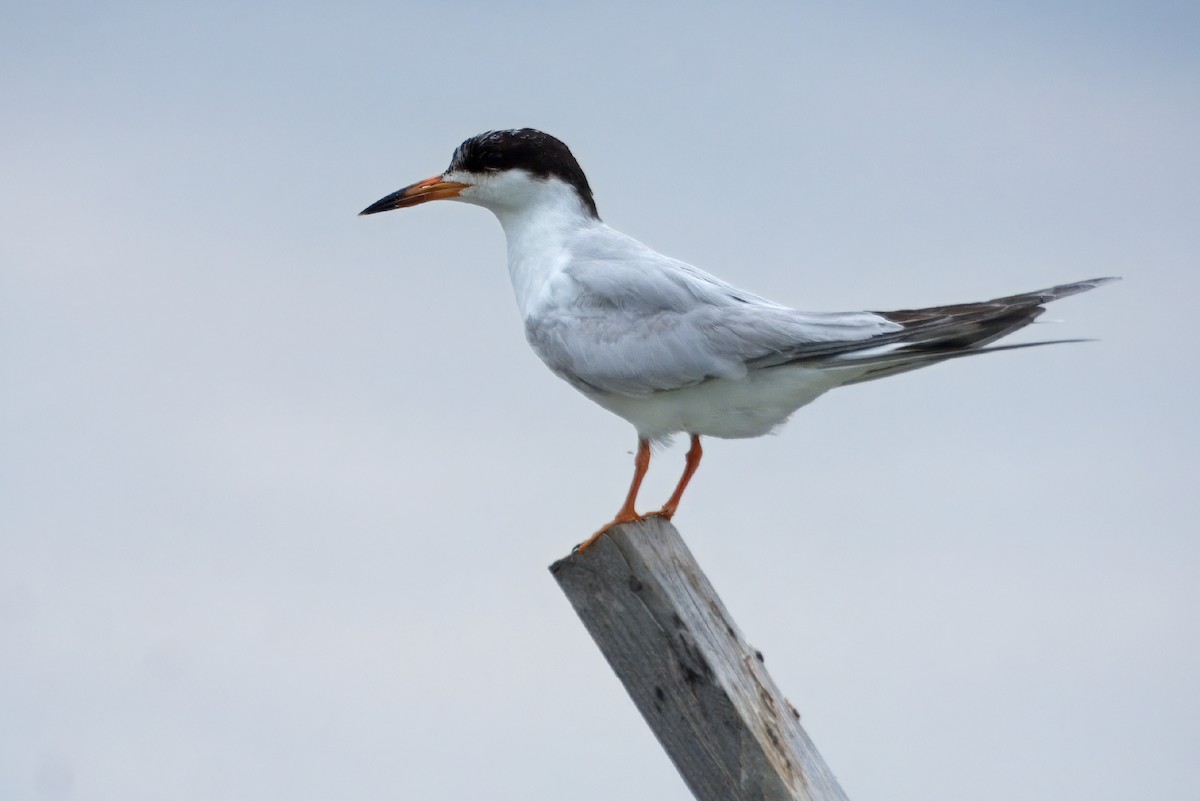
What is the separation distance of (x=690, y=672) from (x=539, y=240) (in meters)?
2.92

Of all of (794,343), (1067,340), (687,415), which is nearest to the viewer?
(1067,340)

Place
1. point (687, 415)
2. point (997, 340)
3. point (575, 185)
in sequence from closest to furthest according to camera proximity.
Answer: point (997, 340)
point (687, 415)
point (575, 185)

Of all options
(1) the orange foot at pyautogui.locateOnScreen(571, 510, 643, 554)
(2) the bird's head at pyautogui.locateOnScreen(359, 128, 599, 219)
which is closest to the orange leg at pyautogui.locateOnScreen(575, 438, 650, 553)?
(1) the orange foot at pyautogui.locateOnScreen(571, 510, 643, 554)

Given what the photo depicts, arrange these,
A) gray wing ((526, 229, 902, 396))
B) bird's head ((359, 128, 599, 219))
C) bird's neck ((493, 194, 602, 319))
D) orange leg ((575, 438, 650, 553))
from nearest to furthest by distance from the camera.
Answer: orange leg ((575, 438, 650, 553)) < gray wing ((526, 229, 902, 396)) < bird's neck ((493, 194, 602, 319)) < bird's head ((359, 128, 599, 219))

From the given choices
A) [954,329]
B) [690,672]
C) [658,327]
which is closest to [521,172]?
[658,327]

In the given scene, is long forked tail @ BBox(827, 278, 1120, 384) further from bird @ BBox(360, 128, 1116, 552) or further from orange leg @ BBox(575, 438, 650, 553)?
orange leg @ BBox(575, 438, 650, 553)

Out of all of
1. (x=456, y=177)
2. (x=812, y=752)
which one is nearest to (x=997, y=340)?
(x=812, y=752)

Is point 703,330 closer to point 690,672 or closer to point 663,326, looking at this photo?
point 663,326

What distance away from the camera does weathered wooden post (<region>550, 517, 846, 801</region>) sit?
4.35 m

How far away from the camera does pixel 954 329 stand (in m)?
5.20

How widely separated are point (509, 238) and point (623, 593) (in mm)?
2817

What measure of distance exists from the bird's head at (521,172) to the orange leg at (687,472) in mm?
1377

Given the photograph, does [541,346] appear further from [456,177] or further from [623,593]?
[623,593]

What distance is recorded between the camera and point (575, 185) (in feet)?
22.3
